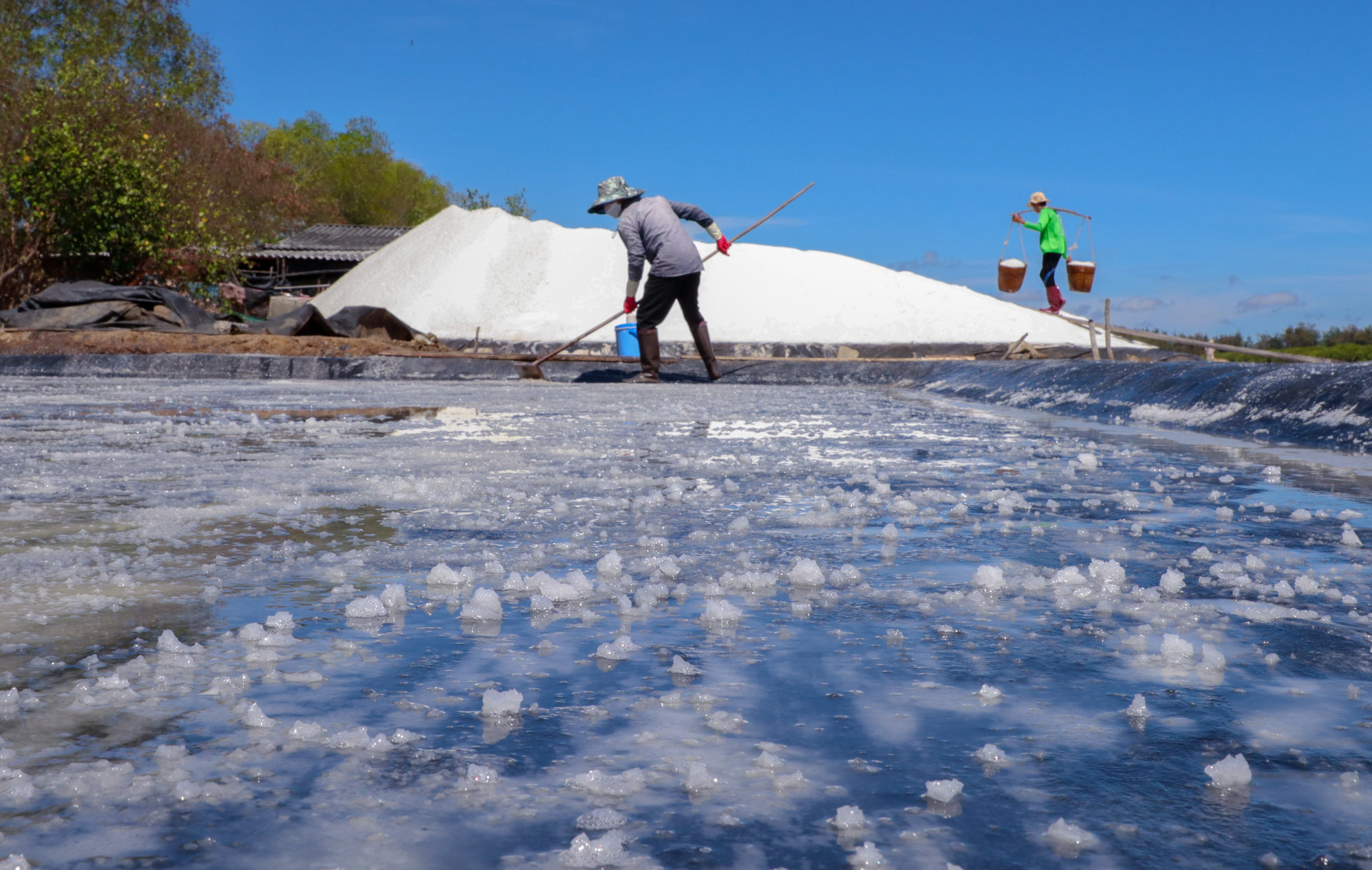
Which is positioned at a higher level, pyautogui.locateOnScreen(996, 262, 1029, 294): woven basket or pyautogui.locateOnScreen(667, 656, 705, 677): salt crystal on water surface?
pyautogui.locateOnScreen(996, 262, 1029, 294): woven basket

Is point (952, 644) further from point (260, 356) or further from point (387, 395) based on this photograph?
point (260, 356)

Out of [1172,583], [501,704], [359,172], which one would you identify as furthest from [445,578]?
[359,172]

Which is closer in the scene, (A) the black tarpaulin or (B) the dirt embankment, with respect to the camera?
(B) the dirt embankment

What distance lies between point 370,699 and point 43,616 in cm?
50

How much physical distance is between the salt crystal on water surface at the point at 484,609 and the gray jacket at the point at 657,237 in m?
6.92

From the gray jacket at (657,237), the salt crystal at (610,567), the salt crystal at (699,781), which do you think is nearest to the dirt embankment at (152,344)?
the gray jacket at (657,237)

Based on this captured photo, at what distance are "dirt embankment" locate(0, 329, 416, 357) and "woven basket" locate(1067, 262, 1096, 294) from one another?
774 centimetres

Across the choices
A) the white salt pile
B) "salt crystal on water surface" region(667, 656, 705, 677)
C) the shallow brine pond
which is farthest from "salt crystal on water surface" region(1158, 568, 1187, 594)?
the white salt pile

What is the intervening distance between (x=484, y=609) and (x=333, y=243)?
33702 mm

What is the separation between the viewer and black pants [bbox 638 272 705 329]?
8039mm

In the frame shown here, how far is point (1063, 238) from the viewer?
38.1 ft

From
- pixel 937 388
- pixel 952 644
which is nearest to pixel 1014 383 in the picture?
pixel 937 388

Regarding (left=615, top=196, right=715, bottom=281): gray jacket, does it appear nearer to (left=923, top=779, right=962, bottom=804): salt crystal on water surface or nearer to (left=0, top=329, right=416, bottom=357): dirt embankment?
(left=0, top=329, right=416, bottom=357): dirt embankment

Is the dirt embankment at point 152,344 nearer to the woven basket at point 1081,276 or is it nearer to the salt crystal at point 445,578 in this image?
the woven basket at point 1081,276
